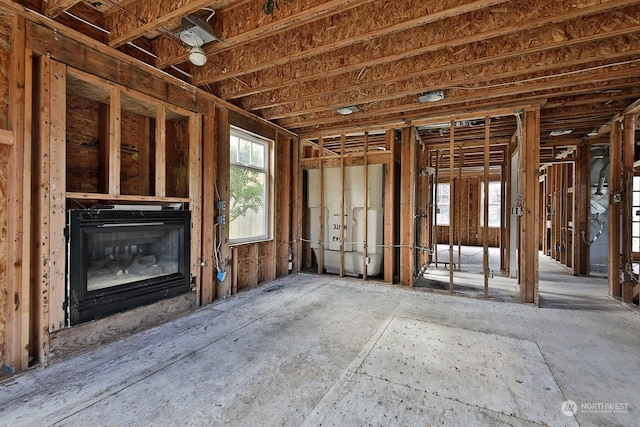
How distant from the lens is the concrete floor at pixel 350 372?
1.72 metres

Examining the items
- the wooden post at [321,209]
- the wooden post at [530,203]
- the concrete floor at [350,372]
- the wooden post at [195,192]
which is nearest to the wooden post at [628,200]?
the concrete floor at [350,372]

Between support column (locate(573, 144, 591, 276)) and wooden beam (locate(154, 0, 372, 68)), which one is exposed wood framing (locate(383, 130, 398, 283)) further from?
support column (locate(573, 144, 591, 276))

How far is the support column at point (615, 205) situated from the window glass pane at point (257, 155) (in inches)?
210

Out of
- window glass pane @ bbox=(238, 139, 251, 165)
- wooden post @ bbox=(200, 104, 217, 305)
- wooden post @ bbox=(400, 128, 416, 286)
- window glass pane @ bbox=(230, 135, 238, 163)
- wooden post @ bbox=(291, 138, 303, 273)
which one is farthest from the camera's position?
wooden post @ bbox=(291, 138, 303, 273)

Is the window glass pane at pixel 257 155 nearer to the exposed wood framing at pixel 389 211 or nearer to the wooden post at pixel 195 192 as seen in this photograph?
the wooden post at pixel 195 192

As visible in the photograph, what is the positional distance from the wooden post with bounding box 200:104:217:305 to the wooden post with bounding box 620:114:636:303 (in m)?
5.70

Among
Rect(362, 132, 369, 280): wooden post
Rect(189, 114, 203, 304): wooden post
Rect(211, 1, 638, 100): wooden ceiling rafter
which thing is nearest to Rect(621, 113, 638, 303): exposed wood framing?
Rect(211, 1, 638, 100): wooden ceiling rafter

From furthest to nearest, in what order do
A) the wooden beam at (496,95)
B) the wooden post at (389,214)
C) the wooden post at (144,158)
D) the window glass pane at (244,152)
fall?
the wooden post at (389,214) < the window glass pane at (244,152) < the wooden post at (144,158) < the wooden beam at (496,95)

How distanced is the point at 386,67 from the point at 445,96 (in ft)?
3.61

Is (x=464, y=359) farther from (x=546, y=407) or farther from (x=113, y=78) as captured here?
(x=113, y=78)

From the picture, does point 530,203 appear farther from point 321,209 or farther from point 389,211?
point 321,209

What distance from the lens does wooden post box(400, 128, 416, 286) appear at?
4699 millimetres

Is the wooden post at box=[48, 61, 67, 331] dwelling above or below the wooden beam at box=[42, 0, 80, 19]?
below

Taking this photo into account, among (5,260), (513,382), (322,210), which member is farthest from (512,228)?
(5,260)
